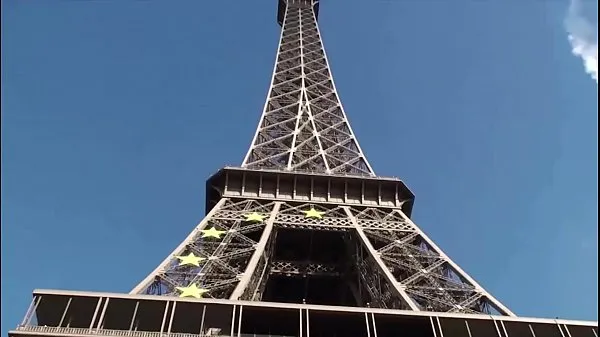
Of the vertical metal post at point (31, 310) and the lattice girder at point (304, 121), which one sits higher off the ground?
the lattice girder at point (304, 121)

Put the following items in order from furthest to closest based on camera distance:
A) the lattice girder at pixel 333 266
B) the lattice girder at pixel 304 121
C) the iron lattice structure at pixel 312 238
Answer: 1. the lattice girder at pixel 304 121
2. the iron lattice structure at pixel 312 238
3. the lattice girder at pixel 333 266

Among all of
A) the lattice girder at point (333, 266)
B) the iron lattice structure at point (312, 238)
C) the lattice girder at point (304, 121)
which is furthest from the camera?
the lattice girder at point (304, 121)

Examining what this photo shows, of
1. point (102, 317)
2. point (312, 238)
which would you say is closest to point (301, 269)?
point (312, 238)

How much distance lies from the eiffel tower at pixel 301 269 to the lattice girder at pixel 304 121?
0.15 m

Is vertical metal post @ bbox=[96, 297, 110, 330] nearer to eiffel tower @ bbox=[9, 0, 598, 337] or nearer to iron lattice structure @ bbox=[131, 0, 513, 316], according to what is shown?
eiffel tower @ bbox=[9, 0, 598, 337]

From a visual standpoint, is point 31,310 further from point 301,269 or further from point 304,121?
point 304,121

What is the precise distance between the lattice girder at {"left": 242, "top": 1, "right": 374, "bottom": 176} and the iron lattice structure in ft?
0.46

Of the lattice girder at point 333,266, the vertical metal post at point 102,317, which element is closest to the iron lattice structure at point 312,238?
the lattice girder at point 333,266

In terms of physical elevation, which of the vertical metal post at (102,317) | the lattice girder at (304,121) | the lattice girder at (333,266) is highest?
the lattice girder at (304,121)

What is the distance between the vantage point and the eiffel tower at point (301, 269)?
77.2 ft

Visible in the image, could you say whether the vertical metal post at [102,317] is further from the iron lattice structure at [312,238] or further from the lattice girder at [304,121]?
the lattice girder at [304,121]

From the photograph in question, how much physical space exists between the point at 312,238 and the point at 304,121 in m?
16.7

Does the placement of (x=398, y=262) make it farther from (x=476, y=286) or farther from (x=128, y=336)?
(x=128, y=336)

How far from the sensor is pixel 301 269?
37812 millimetres
